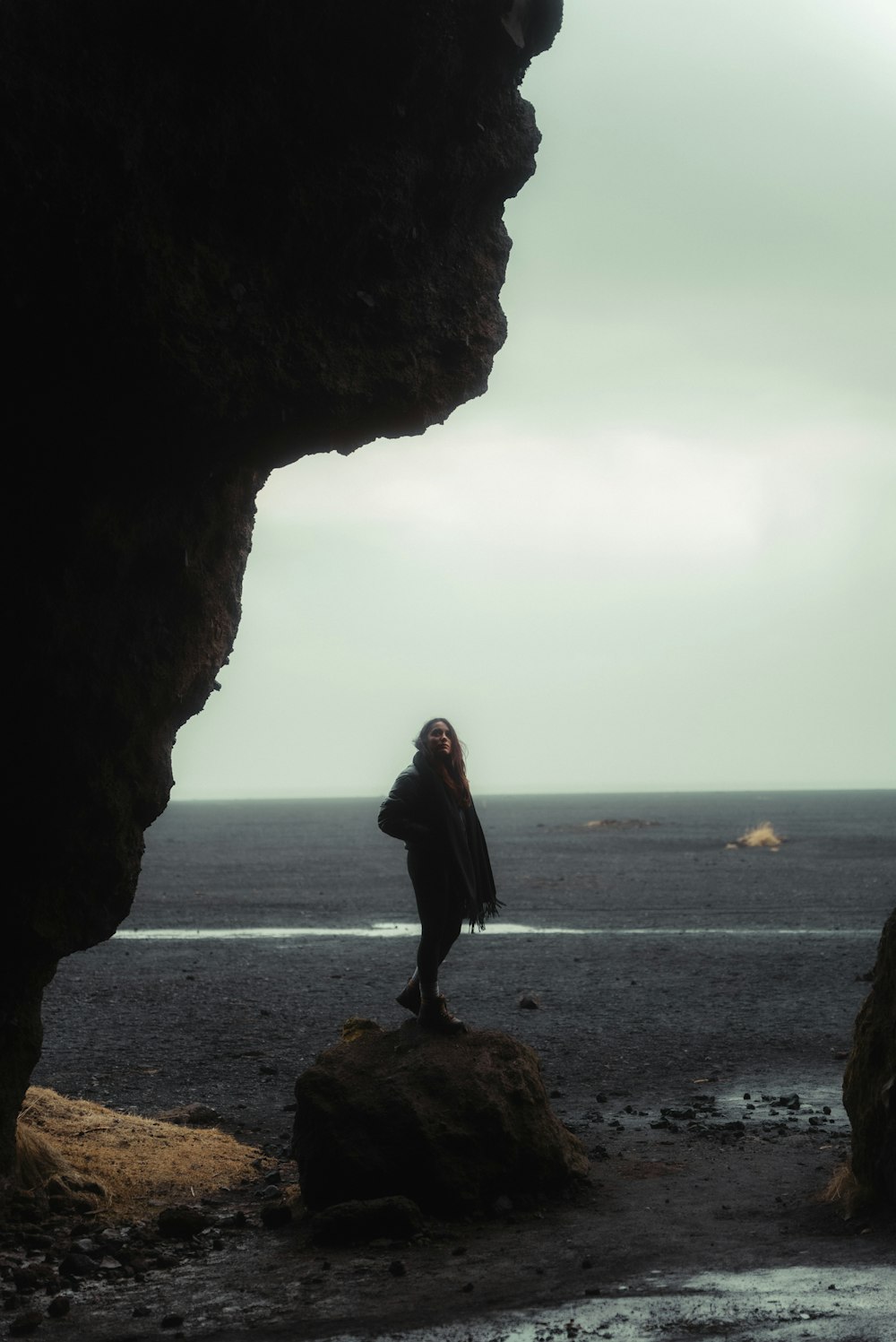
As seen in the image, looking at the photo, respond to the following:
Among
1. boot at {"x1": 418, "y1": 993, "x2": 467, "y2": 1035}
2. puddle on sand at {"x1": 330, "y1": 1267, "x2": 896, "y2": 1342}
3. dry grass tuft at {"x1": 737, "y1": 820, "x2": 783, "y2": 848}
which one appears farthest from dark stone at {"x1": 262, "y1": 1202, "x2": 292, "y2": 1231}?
dry grass tuft at {"x1": 737, "y1": 820, "x2": 783, "y2": 848}

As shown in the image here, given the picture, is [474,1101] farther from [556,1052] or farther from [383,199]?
[556,1052]

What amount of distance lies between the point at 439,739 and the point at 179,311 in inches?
143

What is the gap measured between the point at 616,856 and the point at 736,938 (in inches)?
1360

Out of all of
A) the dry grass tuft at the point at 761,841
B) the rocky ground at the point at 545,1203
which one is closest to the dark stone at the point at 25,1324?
the rocky ground at the point at 545,1203

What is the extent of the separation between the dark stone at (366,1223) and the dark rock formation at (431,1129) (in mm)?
366

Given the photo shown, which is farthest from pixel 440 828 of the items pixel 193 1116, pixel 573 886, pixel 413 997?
pixel 573 886

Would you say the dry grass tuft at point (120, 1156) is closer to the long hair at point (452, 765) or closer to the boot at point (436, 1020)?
the boot at point (436, 1020)

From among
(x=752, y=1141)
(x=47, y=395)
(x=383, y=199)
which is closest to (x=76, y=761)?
(x=47, y=395)

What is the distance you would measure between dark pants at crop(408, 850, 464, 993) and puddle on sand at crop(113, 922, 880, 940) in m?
19.5

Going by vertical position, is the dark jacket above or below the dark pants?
above

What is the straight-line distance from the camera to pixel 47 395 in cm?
736

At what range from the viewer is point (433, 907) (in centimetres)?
916

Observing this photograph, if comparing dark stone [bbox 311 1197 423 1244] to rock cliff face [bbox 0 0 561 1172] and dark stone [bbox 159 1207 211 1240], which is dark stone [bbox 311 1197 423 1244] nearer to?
dark stone [bbox 159 1207 211 1240]

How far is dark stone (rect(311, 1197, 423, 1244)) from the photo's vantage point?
7.84 m
